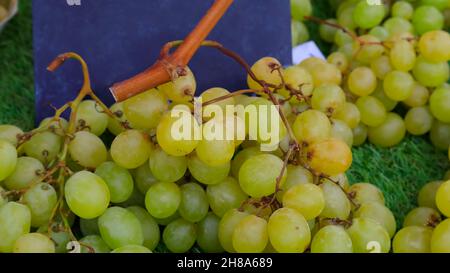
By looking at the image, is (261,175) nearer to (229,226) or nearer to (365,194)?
(229,226)

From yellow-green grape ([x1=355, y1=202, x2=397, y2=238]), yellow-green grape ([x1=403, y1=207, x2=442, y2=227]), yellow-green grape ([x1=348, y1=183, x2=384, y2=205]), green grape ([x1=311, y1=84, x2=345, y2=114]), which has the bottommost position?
yellow-green grape ([x1=403, y1=207, x2=442, y2=227])

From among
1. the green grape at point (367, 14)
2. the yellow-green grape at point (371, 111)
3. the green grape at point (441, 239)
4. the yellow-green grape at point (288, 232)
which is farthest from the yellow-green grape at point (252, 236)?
the green grape at point (367, 14)

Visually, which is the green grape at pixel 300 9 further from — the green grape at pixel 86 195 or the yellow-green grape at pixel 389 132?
the green grape at pixel 86 195

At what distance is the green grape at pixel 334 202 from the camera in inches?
33.4

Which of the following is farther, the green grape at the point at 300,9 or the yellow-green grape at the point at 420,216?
the green grape at the point at 300,9

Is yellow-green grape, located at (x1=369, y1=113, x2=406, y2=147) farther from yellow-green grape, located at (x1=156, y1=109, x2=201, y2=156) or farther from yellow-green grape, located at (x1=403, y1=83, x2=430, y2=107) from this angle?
yellow-green grape, located at (x1=156, y1=109, x2=201, y2=156)

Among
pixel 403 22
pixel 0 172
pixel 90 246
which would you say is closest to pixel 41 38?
pixel 0 172

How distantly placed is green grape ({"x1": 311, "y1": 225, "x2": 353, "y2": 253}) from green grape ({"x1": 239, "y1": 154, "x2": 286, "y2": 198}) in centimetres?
9

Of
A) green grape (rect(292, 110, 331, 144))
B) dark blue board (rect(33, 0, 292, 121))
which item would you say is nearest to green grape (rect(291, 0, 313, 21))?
dark blue board (rect(33, 0, 292, 121))

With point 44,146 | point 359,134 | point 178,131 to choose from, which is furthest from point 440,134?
point 44,146

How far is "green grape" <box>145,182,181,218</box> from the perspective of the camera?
858mm

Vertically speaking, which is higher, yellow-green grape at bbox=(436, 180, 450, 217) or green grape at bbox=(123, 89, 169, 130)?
green grape at bbox=(123, 89, 169, 130)

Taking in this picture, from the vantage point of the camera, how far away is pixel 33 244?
76 cm

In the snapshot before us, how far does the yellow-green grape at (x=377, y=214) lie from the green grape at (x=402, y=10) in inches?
21.0
